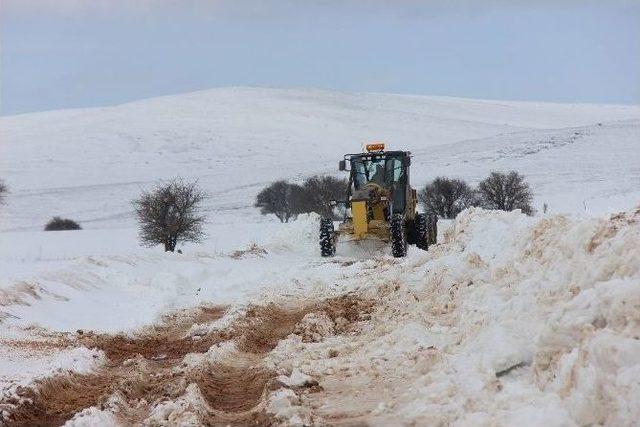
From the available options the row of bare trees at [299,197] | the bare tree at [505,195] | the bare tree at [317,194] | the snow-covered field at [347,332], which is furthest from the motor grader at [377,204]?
the bare tree at [317,194]

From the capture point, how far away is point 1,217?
197 feet

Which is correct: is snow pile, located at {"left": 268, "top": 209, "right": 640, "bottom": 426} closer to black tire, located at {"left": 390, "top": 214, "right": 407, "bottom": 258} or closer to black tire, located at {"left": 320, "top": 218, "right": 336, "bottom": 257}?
black tire, located at {"left": 390, "top": 214, "right": 407, "bottom": 258}

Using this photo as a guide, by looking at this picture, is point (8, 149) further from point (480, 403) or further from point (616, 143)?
point (480, 403)

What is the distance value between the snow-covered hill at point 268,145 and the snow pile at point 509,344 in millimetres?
31374

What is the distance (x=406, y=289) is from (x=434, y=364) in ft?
14.4

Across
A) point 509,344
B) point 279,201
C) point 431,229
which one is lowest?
point 279,201

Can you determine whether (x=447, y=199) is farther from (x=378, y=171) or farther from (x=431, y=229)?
(x=378, y=171)

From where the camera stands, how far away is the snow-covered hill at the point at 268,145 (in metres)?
61.7

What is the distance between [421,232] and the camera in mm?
22062

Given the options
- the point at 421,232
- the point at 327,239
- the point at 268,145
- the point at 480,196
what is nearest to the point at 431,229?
the point at 421,232

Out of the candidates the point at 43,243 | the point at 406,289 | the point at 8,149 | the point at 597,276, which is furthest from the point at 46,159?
the point at 597,276

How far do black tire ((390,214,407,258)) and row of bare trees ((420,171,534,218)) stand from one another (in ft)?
75.9

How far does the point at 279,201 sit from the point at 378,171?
3327cm

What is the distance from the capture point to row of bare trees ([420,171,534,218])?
141 feet
